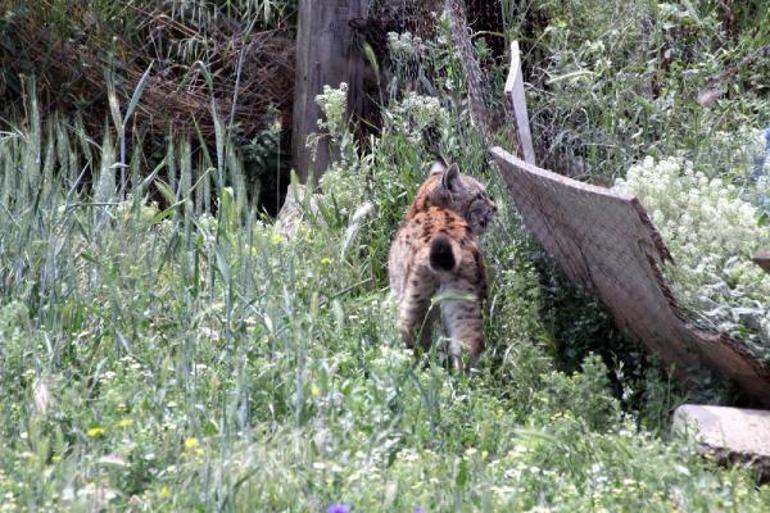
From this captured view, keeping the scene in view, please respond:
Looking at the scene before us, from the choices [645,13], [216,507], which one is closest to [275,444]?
[216,507]

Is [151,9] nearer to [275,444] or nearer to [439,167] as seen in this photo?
[439,167]

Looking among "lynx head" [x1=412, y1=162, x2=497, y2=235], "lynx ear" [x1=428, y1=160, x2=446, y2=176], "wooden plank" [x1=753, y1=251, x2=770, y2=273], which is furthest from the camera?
"lynx ear" [x1=428, y1=160, x2=446, y2=176]

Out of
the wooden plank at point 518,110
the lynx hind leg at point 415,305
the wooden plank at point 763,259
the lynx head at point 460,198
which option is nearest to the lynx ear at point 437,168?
the lynx head at point 460,198

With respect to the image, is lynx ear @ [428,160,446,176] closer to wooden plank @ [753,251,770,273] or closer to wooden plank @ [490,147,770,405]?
wooden plank @ [490,147,770,405]

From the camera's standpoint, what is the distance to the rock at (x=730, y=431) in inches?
201

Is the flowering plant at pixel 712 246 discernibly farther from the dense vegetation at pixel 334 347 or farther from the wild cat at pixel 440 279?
the wild cat at pixel 440 279

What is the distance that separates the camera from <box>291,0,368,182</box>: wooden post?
927cm

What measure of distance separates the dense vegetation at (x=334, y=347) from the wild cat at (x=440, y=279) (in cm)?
14

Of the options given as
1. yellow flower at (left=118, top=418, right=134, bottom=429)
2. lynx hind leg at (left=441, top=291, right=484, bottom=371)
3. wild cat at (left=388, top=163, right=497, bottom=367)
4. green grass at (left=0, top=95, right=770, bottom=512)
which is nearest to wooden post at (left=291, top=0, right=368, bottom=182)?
green grass at (left=0, top=95, right=770, bottom=512)

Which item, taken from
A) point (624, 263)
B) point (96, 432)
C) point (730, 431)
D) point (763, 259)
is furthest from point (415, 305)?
point (96, 432)

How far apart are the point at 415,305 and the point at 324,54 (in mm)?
3102

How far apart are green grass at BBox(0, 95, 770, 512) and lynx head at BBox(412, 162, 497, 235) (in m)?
0.25

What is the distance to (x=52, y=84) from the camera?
10039 millimetres

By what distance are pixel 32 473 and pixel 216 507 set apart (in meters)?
0.55
